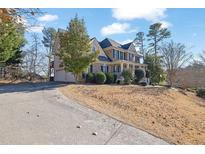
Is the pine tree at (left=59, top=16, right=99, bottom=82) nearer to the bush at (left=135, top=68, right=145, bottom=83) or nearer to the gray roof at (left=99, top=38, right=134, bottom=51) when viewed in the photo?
the bush at (left=135, top=68, right=145, bottom=83)

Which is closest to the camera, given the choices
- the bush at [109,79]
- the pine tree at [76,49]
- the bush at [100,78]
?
the pine tree at [76,49]

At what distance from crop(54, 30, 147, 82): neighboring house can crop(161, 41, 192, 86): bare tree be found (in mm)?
3887

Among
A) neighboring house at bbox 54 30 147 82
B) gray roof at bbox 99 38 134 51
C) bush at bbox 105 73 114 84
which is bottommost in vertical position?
bush at bbox 105 73 114 84

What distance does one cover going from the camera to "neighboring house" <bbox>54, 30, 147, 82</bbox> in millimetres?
26828

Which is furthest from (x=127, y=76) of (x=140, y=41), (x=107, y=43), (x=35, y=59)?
(x=140, y=41)

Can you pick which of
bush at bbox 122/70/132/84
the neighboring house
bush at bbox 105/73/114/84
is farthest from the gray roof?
bush at bbox 105/73/114/84

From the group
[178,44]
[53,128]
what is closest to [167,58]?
[178,44]

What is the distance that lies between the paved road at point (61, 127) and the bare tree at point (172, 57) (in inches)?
755

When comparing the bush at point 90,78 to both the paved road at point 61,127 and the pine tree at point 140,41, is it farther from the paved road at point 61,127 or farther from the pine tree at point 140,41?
the pine tree at point 140,41

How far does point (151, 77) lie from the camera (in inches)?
1248

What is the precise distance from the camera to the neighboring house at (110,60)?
2683 centimetres

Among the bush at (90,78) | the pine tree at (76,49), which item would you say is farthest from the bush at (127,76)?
the pine tree at (76,49)
